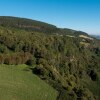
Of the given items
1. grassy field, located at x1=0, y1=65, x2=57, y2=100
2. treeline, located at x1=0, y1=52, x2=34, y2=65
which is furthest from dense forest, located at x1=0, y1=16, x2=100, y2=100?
grassy field, located at x1=0, y1=65, x2=57, y2=100

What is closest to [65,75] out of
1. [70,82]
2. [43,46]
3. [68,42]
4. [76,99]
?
[70,82]

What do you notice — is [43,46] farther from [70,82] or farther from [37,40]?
[70,82]

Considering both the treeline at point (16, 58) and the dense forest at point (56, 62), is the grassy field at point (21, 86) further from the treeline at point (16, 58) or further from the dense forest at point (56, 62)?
the dense forest at point (56, 62)

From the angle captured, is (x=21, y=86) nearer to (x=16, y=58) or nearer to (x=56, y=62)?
(x=16, y=58)

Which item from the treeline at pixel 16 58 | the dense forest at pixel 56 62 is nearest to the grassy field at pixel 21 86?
the treeline at pixel 16 58

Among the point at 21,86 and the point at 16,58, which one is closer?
the point at 21,86

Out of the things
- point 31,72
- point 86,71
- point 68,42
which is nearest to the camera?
point 31,72

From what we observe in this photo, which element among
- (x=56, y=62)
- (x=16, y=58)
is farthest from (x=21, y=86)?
(x=56, y=62)

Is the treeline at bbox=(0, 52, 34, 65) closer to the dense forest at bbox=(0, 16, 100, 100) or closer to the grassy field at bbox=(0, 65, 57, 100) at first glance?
the dense forest at bbox=(0, 16, 100, 100)

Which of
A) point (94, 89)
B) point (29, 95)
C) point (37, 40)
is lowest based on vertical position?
point (94, 89)
